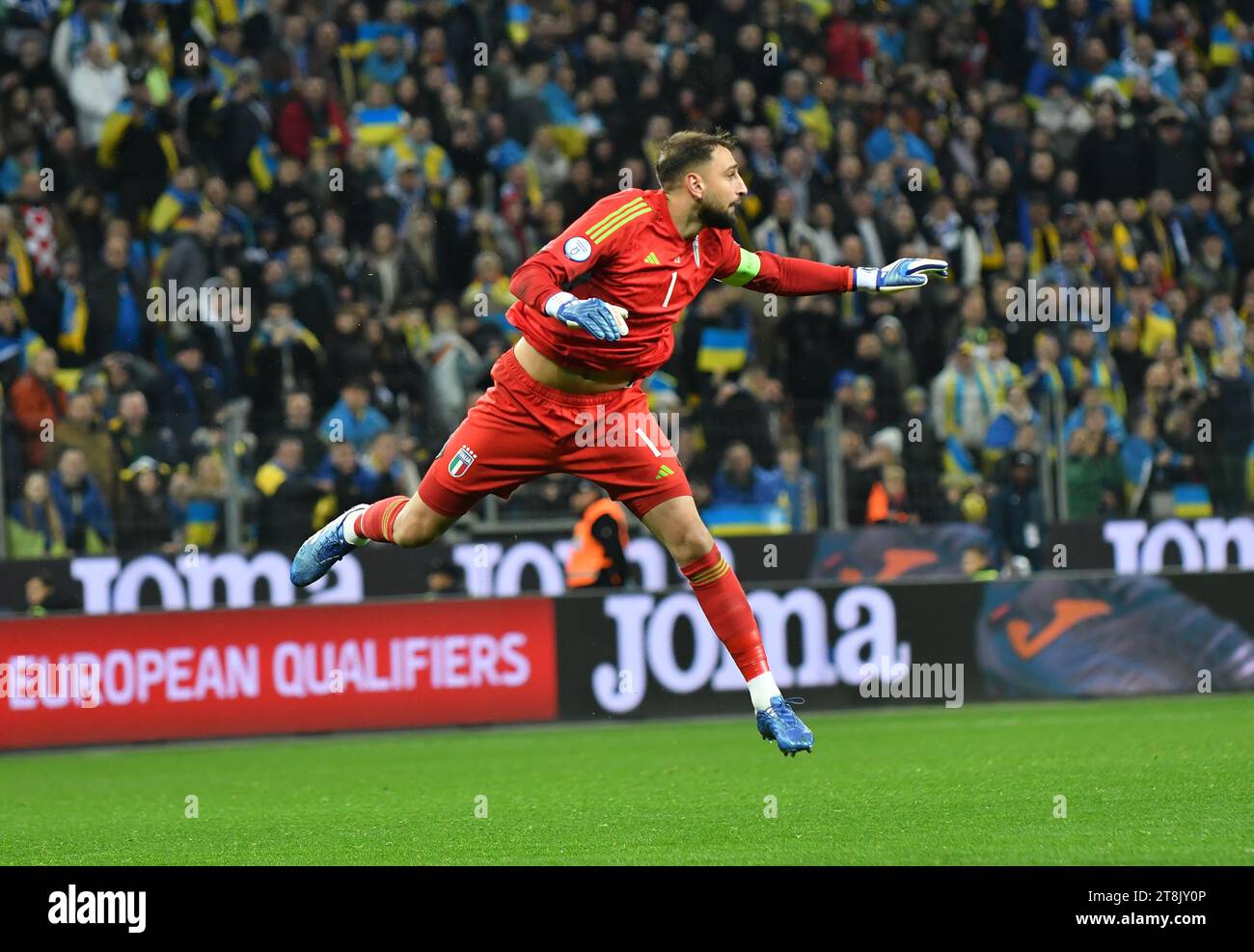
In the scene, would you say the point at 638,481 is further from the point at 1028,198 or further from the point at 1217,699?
the point at 1028,198

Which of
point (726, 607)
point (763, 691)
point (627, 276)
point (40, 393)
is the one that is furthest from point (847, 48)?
point (763, 691)

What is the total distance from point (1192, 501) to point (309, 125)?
8428mm

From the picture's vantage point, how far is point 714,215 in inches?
348

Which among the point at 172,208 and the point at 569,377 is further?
the point at 172,208

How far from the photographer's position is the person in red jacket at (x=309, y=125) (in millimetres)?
18391

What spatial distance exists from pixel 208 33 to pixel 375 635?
23.0 feet

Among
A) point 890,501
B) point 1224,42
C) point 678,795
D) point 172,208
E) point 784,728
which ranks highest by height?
point 1224,42

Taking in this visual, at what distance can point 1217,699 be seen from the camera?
15.5 m

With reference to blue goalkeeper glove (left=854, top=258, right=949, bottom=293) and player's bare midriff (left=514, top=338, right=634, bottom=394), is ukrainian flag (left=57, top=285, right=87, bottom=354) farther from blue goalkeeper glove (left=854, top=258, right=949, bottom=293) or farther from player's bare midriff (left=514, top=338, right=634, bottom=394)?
blue goalkeeper glove (left=854, top=258, right=949, bottom=293)

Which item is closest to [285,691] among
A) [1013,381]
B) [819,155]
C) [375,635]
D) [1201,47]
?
[375,635]

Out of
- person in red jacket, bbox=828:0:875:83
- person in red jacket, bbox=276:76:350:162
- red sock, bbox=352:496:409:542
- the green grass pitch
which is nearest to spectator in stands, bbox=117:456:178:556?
the green grass pitch

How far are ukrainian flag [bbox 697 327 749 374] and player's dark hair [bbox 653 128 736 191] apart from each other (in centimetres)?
825

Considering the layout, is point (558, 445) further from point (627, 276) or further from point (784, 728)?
point (784, 728)

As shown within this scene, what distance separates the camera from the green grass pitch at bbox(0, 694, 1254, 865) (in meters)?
7.85
